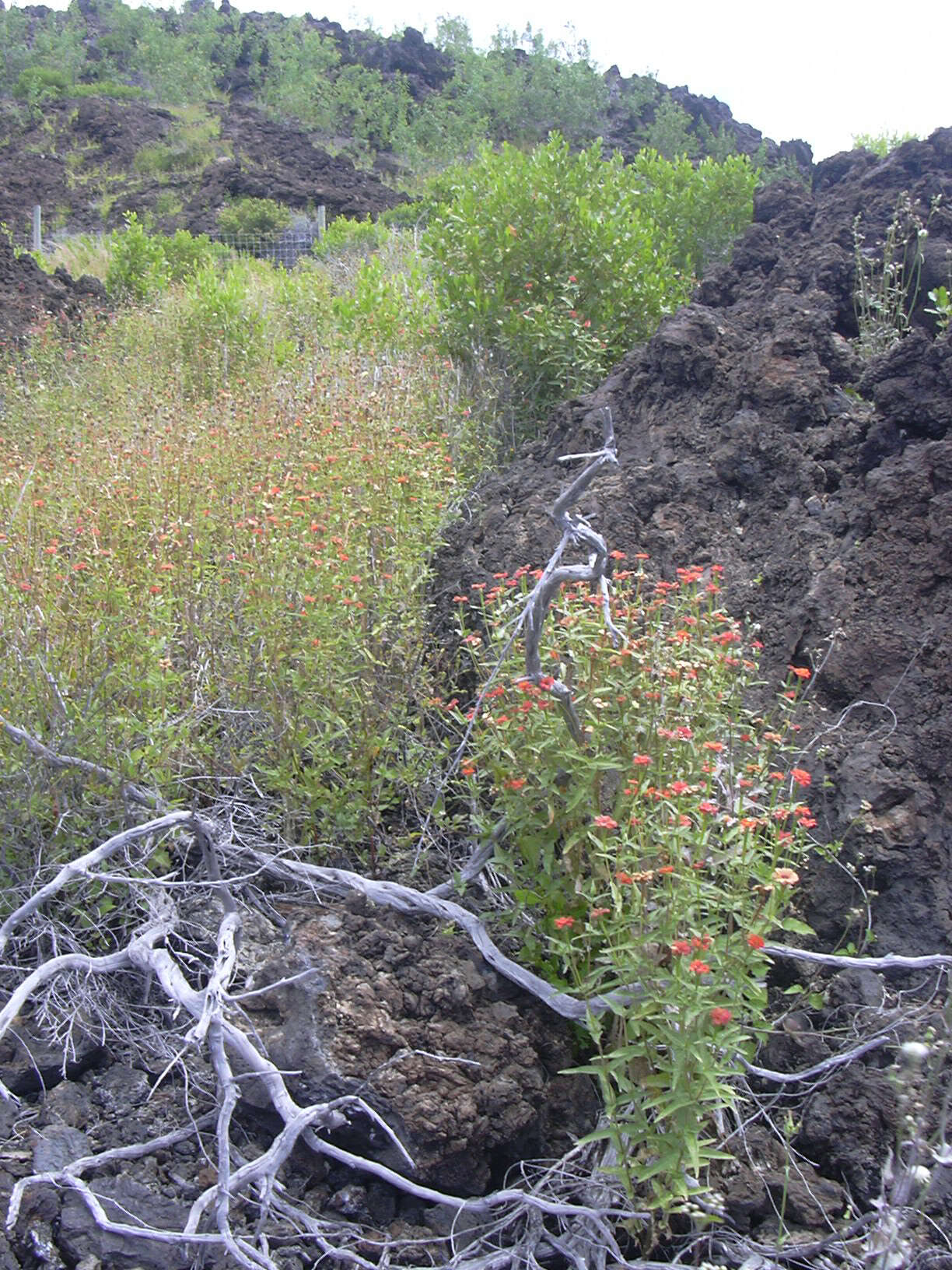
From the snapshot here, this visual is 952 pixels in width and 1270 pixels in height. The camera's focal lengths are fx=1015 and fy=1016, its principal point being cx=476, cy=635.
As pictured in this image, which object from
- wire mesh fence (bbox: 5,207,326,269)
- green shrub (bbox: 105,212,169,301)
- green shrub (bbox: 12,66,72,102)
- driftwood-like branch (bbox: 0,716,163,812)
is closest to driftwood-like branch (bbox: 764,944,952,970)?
driftwood-like branch (bbox: 0,716,163,812)

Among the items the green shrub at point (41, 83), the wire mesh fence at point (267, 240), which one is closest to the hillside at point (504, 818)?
the wire mesh fence at point (267, 240)

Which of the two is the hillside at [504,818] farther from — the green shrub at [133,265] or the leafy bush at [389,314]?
the green shrub at [133,265]

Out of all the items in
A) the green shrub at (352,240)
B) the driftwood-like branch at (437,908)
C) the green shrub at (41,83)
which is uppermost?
the green shrub at (41,83)

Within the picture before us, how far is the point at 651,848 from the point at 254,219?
1865 centimetres

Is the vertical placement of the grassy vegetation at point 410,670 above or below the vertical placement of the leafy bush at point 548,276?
below

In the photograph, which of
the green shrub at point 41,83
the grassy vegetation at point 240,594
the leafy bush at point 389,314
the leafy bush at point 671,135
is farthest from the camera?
the green shrub at point 41,83

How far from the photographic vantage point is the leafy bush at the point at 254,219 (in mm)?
18453

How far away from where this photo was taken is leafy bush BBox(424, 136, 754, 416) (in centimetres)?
614

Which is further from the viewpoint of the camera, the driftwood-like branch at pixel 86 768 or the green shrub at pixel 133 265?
the green shrub at pixel 133 265

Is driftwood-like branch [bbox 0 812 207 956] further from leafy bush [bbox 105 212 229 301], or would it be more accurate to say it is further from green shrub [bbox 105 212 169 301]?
green shrub [bbox 105 212 169 301]

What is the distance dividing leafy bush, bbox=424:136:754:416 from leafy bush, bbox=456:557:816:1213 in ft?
11.0

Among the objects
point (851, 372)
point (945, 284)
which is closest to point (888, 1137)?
point (851, 372)

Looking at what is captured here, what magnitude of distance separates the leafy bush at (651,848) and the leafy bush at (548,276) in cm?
334

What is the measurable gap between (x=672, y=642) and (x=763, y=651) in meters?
0.84
